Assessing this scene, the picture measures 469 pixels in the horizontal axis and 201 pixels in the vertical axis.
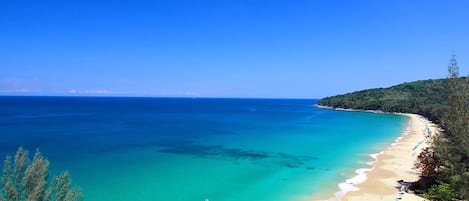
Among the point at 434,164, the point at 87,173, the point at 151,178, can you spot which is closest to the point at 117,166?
the point at 87,173

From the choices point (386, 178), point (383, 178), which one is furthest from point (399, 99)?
point (383, 178)

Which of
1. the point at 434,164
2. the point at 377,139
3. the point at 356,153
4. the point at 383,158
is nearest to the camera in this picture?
the point at 434,164

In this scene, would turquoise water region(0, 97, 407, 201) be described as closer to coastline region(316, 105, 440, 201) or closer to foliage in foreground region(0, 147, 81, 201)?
coastline region(316, 105, 440, 201)

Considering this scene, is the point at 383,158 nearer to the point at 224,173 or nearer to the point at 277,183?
the point at 277,183

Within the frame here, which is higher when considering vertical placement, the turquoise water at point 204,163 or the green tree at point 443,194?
the green tree at point 443,194

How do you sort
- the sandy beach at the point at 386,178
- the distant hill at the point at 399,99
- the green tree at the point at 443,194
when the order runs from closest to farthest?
1. the green tree at the point at 443,194
2. the sandy beach at the point at 386,178
3. the distant hill at the point at 399,99

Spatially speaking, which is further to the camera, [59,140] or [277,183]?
[59,140]

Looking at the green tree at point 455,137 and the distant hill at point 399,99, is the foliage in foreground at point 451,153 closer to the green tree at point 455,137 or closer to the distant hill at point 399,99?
the green tree at point 455,137

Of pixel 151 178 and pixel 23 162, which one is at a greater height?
pixel 23 162

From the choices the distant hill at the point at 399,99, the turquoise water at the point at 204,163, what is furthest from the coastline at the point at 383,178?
the distant hill at the point at 399,99
